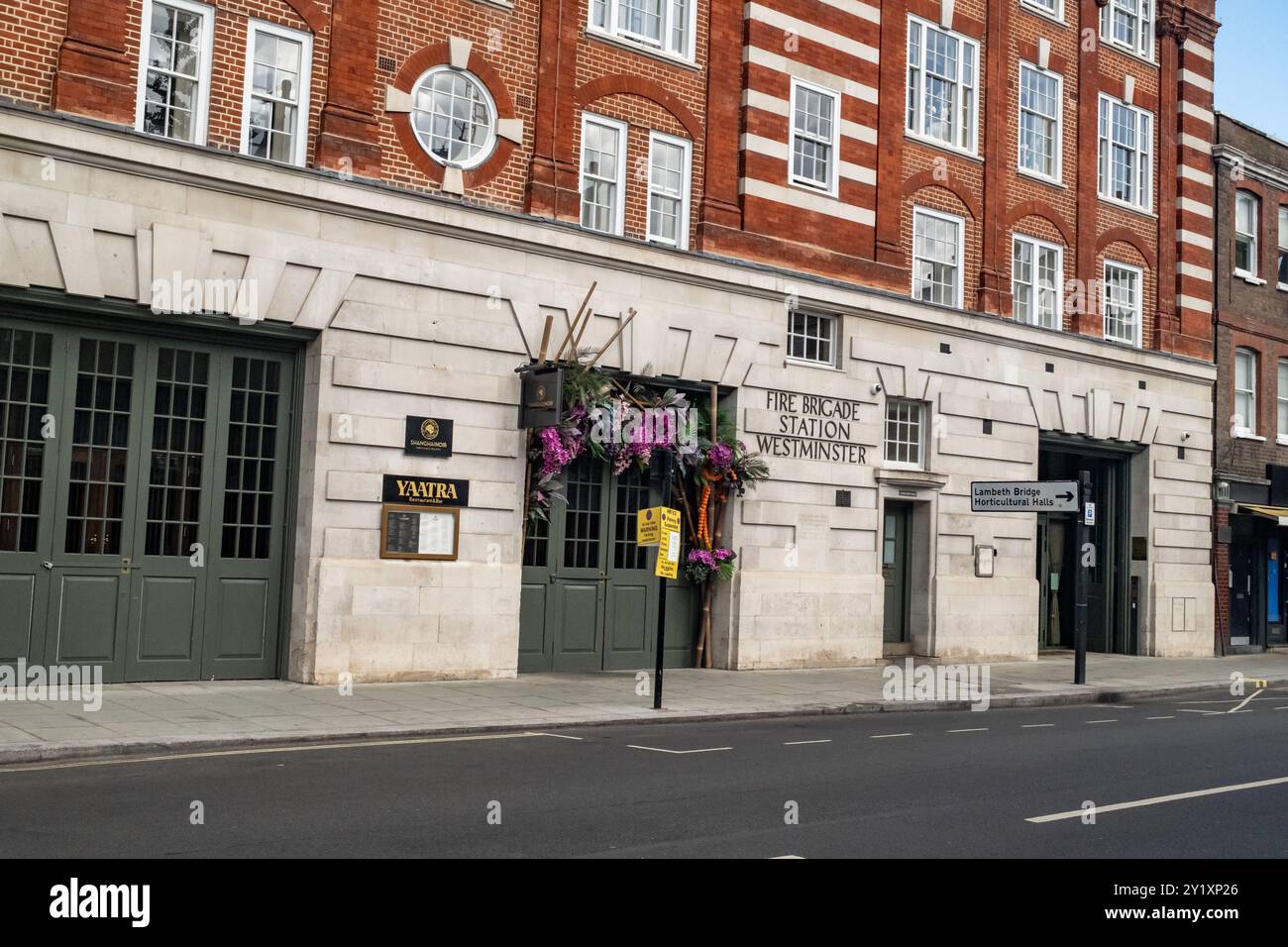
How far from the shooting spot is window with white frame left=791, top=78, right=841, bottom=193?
71.6 ft

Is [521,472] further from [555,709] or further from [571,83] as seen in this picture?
[571,83]

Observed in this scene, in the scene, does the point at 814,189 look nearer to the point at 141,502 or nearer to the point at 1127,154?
the point at 1127,154

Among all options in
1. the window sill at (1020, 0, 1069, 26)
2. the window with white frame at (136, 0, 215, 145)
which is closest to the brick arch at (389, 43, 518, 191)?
the window with white frame at (136, 0, 215, 145)

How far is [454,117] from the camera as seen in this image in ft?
58.5

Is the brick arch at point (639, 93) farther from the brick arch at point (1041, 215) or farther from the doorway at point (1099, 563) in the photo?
the doorway at point (1099, 563)

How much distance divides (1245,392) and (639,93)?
698 inches

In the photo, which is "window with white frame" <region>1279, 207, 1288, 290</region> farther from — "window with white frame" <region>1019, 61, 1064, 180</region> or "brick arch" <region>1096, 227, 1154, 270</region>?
"window with white frame" <region>1019, 61, 1064, 180</region>

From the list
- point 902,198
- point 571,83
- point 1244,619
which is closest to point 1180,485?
point 1244,619

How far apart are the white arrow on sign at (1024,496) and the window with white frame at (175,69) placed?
500 inches

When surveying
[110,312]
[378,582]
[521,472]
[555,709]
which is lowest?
[555,709]

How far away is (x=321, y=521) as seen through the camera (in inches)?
636

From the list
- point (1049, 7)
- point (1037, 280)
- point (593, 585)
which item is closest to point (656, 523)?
point (593, 585)

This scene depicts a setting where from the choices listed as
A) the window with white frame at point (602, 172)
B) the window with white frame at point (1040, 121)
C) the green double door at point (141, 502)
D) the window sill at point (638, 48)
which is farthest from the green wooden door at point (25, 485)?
the window with white frame at point (1040, 121)

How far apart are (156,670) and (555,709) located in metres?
4.69
